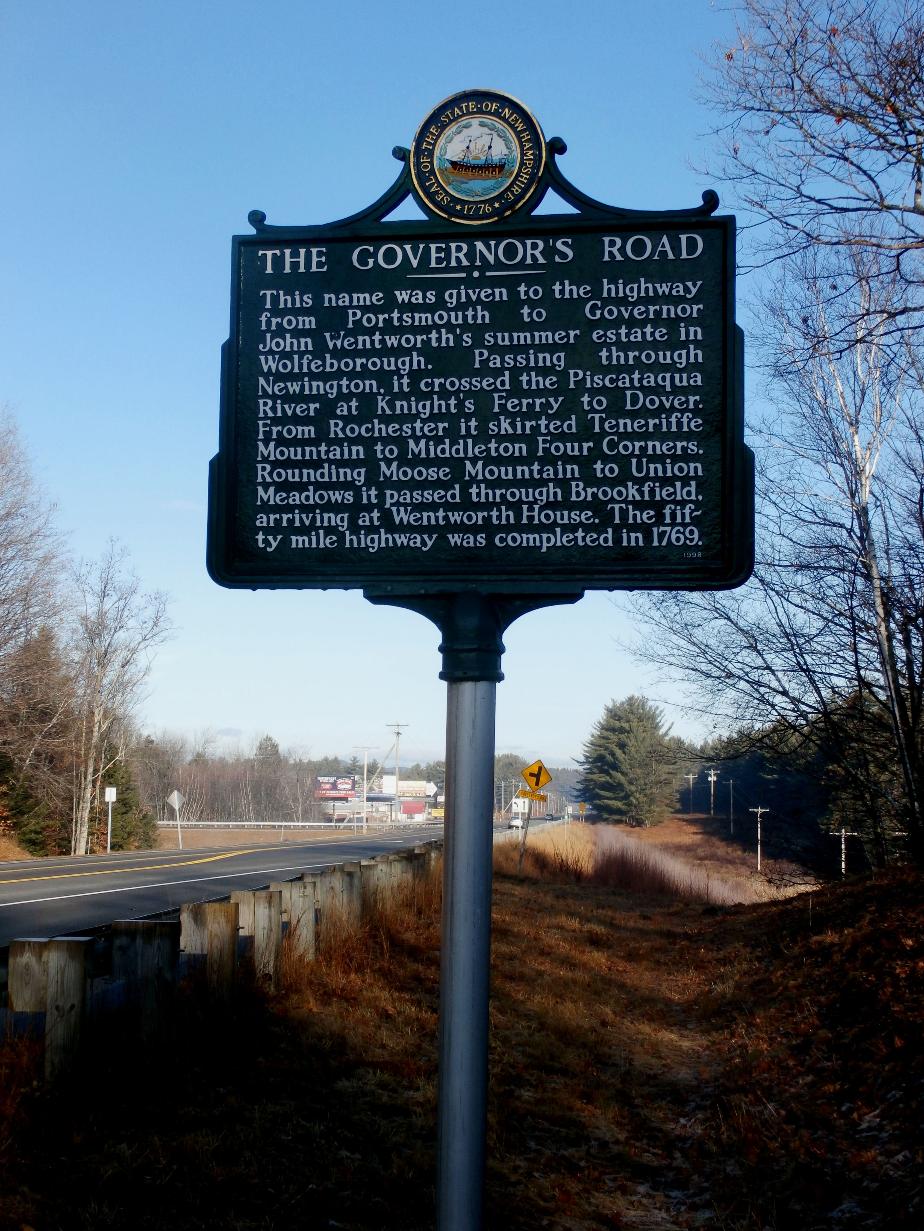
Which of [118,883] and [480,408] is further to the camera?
[118,883]

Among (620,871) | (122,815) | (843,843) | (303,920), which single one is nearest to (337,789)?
(122,815)

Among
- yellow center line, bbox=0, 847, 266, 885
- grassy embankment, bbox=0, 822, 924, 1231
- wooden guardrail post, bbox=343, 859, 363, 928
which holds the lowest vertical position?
yellow center line, bbox=0, 847, 266, 885

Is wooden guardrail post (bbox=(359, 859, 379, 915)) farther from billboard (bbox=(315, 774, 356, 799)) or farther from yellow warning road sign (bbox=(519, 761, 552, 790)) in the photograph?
billboard (bbox=(315, 774, 356, 799))

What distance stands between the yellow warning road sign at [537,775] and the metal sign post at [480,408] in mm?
26741

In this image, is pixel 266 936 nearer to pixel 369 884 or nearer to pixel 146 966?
pixel 146 966

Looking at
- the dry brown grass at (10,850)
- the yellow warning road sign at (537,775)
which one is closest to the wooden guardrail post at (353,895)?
the yellow warning road sign at (537,775)

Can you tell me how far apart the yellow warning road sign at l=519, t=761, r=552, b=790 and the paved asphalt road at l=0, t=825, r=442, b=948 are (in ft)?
16.7

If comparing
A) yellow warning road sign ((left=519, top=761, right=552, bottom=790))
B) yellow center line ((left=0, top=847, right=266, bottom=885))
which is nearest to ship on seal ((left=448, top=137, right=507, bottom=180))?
yellow center line ((left=0, top=847, right=266, bottom=885))

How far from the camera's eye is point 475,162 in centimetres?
373

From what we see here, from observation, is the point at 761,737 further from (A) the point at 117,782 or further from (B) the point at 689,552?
(A) the point at 117,782

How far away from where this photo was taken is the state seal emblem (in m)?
3.67

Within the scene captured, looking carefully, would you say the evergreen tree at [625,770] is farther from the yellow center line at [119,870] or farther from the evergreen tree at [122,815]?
the yellow center line at [119,870]

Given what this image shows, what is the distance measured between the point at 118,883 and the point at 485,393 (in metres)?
17.2

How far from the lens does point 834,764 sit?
18266 mm
